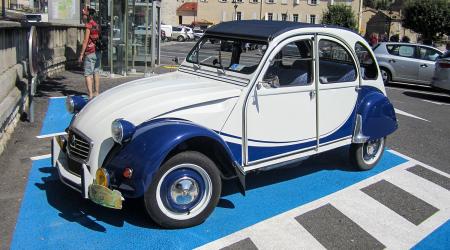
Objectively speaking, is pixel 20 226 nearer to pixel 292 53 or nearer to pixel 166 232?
pixel 166 232

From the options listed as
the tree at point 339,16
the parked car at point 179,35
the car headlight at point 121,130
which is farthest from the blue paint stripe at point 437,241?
the tree at point 339,16

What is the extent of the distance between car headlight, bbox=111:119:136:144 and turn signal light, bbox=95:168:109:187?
11.3 inches

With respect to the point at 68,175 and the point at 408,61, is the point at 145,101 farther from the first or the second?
the point at 408,61

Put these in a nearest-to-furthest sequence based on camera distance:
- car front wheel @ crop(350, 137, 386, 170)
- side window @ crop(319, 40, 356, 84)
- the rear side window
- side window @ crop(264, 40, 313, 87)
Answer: side window @ crop(264, 40, 313, 87), side window @ crop(319, 40, 356, 84), car front wheel @ crop(350, 137, 386, 170), the rear side window

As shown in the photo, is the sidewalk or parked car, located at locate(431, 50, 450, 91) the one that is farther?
parked car, located at locate(431, 50, 450, 91)

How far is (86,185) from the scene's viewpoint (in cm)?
418

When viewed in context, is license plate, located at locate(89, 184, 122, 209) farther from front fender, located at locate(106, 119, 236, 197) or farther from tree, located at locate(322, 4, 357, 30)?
tree, located at locate(322, 4, 357, 30)

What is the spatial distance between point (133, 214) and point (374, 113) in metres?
3.26

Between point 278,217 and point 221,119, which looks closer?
point 221,119

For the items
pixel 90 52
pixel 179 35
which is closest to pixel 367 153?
pixel 90 52

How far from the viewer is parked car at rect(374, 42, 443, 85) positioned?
15742 mm

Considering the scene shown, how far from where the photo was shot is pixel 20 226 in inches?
171

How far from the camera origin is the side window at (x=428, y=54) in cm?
1587

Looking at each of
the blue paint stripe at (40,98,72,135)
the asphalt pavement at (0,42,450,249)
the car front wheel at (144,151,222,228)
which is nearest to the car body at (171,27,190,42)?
the blue paint stripe at (40,98,72,135)
